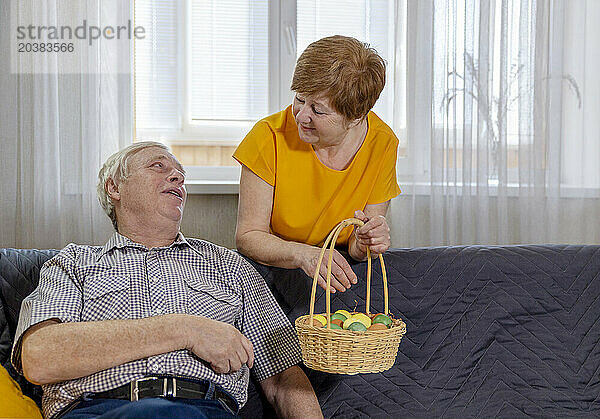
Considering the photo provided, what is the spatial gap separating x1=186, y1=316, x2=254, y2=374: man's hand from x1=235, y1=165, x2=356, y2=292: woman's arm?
28cm

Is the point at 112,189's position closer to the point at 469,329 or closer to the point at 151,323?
the point at 151,323

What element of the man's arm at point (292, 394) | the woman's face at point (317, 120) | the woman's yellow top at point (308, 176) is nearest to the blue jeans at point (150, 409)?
the man's arm at point (292, 394)

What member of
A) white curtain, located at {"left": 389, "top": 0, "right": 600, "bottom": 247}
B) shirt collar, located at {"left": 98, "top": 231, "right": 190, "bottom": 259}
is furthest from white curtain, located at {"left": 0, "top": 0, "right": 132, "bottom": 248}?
white curtain, located at {"left": 389, "top": 0, "right": 600, "bottom": 247}

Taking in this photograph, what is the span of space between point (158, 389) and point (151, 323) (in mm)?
154

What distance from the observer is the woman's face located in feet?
6.12

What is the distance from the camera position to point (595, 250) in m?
2.29

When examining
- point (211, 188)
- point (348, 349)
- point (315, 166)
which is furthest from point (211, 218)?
point (348, 349)

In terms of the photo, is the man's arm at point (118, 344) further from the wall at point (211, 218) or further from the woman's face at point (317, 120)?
the wall at point (211, 218)

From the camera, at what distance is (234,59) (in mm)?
2799

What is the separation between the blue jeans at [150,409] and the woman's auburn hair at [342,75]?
32.5 inches

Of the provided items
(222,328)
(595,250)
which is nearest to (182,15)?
(222,328)

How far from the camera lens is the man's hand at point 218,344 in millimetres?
1636

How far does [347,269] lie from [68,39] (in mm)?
1475

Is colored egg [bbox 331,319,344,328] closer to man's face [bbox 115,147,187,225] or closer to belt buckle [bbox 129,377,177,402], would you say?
belt buckle [bbox 129,377,177,402]
